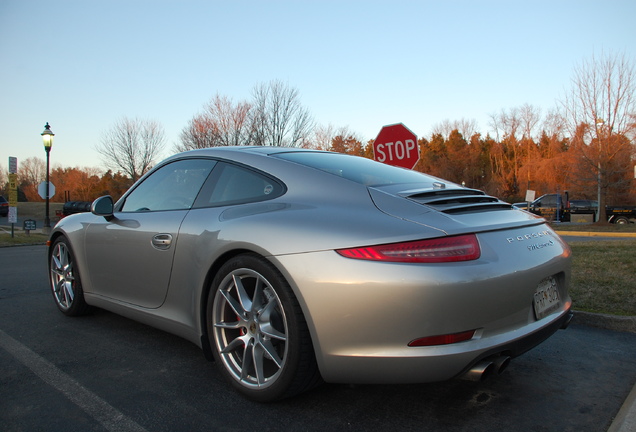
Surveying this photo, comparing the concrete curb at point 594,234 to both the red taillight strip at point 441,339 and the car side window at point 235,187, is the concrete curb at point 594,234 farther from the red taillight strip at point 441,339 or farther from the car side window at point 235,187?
the red taillight strip at point 441,339

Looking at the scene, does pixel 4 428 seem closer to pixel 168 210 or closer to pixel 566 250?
pixel 168 210

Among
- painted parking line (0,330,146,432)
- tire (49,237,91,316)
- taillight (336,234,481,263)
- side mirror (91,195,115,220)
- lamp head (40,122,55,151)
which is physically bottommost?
painted parking line (0,330,146,432)

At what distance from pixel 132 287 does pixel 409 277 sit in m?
2.13

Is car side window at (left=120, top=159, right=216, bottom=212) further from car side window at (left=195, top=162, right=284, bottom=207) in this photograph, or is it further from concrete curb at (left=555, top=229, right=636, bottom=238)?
concrete curb at (left=555, top=229, right=636, bottom=238)

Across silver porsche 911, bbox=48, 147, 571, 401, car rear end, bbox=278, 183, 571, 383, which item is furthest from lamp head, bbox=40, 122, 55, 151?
car rear end, bbox=278, 183, 571, 383

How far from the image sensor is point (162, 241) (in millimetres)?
2979

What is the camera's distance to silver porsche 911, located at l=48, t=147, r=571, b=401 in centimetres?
199

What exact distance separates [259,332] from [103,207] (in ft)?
6.16

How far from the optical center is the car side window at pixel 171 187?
3.14m

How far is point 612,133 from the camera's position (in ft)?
64.3

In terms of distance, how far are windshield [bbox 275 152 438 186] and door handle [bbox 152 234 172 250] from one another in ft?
2.84

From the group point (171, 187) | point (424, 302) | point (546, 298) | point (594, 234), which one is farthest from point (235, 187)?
point (594, 234)

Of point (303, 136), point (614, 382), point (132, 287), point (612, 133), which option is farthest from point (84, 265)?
point (303, 136)

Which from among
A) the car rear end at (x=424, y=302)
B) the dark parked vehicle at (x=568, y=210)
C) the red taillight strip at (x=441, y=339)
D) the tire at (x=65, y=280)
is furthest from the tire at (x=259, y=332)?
the dark parked vehicle at (x=568, y=210)
